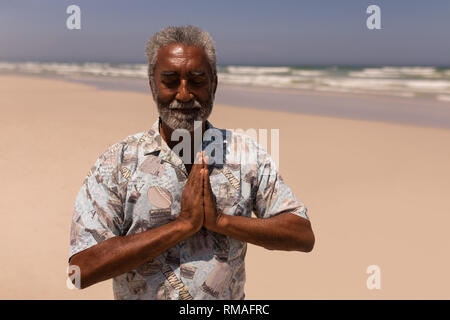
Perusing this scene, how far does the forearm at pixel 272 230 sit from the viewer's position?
1.70 metres

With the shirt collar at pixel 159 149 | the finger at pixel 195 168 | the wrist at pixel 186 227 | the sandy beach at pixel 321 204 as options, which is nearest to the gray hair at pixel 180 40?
the shirt collar at pixel 159 149

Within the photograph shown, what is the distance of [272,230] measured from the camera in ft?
5.77

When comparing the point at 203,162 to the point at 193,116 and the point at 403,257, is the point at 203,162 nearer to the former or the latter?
the point at 193,116

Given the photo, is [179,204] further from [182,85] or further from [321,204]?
[321,204]

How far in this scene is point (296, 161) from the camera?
27.7ft

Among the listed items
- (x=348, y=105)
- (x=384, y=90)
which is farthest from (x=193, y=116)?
(x=384, y=90)

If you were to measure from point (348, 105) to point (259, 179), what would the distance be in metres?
15.2

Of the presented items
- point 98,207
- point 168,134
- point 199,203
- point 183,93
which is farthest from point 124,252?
point 183,93

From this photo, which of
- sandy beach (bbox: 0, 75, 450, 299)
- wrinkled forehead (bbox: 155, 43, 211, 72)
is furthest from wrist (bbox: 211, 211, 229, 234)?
sandy beach (bbox: 0, 75, 450, 299)

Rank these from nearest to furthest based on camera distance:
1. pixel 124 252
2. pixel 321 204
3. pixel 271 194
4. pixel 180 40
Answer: pixel 124 252
pixel 180 40
pixel 271 194
pixel 321 204

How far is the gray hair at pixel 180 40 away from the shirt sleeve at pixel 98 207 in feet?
1.41

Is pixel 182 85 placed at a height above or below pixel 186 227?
above

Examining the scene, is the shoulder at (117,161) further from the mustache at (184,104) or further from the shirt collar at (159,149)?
the mustache at (184,104)

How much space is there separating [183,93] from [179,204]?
18.9 inches
